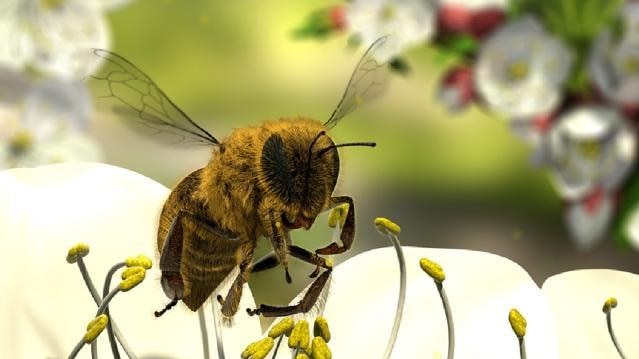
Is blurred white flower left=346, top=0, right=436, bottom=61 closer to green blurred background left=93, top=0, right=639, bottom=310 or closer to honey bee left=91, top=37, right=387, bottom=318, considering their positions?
green blurred background left=93, top=0, right=639, bottom=310

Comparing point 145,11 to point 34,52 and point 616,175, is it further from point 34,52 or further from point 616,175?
point 616,175

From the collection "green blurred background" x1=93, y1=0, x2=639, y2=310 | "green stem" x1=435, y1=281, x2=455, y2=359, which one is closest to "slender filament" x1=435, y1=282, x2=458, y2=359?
"green stem" x1=435, y1=281, x2=455, y2=359

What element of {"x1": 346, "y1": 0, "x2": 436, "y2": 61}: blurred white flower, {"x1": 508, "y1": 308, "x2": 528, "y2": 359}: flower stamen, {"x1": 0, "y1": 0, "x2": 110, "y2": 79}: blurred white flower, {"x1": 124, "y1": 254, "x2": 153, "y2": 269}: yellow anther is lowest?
{"x1": 508, "y1": 308, "x2": 528, "y2": 359}: flower stamen

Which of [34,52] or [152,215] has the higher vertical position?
[34,52]

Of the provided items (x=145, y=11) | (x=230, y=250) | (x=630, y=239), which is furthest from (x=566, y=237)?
(x=230, y=250)

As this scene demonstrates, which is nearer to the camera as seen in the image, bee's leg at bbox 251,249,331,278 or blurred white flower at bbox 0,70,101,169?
bee's leg at bbox 251,249,331,278

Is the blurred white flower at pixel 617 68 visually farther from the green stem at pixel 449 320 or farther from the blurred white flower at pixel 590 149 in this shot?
the green stem at pixel 449 320
